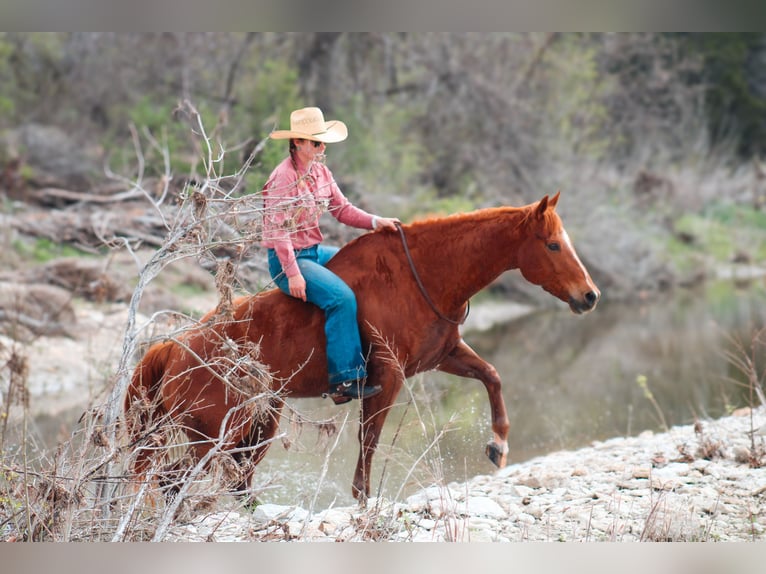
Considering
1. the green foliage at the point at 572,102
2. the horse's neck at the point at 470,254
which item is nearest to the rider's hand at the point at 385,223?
the horse's neck at the point at 470,254

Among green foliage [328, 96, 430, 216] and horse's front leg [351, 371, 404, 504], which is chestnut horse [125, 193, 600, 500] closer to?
horse's front leg [351, 371, 404, 504]

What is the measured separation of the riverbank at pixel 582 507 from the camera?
16.5ft

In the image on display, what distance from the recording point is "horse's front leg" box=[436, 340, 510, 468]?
5.77 metres

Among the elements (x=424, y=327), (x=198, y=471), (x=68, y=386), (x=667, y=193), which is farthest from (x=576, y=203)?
(x=198, y=471)

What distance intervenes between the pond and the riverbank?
249mm

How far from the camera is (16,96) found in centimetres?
2159

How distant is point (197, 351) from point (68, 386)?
5.62 meters

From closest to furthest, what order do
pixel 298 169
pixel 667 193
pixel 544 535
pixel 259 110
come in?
pixel 544 535
pixel 298 169
pixel 259 110
pixel 667 193

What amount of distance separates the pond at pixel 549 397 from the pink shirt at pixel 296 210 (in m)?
1.01

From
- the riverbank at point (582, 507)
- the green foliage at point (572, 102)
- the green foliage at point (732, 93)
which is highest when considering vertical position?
the green foliage at point (732, 93)

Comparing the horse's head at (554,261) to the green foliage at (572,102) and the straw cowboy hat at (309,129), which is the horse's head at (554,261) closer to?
the straw cowboy hat at (309,129)

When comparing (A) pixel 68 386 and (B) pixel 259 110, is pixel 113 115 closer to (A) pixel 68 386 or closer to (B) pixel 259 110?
(B) pixel 259 110

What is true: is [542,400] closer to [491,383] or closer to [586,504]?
[586,504]

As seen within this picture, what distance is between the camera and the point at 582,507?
5.84 meters
